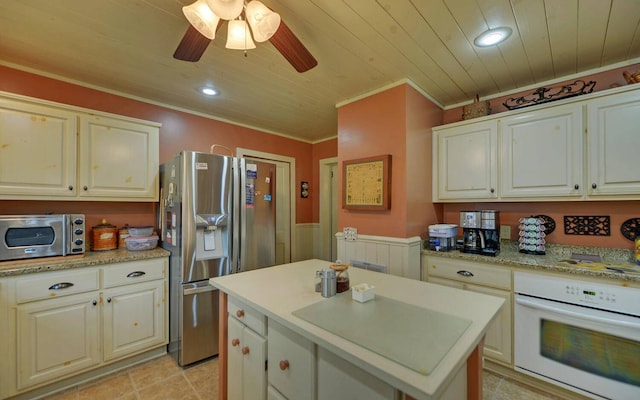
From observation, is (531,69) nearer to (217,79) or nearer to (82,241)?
(217,79)

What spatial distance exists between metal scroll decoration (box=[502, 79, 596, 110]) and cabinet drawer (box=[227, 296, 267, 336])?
8.80ft

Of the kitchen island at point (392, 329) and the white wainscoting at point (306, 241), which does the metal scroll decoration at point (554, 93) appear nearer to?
the kitchen island at point (392, 329)

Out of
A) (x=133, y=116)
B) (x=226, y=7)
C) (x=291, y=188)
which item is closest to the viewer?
(x=226, y=7)

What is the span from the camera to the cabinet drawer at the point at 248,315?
1.22 metres

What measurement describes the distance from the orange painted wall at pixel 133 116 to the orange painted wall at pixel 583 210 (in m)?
2.88

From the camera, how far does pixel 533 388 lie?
1.87 meters

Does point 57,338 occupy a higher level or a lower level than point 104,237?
lower

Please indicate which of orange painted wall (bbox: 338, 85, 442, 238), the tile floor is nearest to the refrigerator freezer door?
the tile floor

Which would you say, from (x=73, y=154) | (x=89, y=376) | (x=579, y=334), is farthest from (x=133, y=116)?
(x=579, y=334)

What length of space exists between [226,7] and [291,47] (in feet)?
1.18

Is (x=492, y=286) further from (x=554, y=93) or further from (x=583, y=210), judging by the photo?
(x=554, y=93)

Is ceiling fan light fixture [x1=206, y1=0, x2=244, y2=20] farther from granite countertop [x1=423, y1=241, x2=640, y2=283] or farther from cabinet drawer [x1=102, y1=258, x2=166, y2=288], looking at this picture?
granite countertop [x1=423, y1=241, x2=640, y2=283]

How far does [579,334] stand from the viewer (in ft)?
5.42

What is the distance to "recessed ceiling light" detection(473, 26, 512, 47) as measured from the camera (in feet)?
5.31
